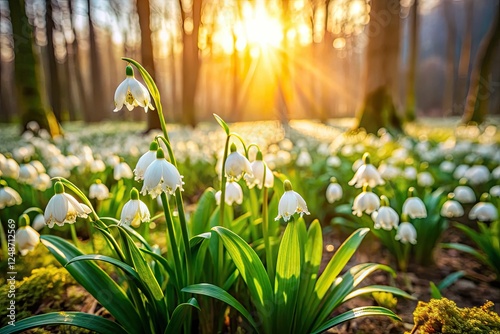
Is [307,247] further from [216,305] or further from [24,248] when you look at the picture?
[24,248]

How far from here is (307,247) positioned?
67.2 inches

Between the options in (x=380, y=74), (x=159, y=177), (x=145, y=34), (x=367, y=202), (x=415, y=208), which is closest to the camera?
(x=159, y=177)

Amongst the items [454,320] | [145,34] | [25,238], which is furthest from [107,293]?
[145,34]

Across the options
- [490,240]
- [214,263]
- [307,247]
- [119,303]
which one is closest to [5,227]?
[119,303]

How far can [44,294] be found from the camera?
189 cm

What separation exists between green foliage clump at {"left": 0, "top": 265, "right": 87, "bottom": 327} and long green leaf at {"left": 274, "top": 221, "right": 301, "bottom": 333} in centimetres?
A: 120

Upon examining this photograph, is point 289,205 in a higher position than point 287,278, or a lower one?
higher

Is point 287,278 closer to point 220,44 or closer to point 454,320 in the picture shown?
point 454,320

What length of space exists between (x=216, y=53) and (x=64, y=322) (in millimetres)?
23691

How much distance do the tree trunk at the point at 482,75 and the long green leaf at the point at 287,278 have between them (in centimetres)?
1037

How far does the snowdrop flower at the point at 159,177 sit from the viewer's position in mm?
1207

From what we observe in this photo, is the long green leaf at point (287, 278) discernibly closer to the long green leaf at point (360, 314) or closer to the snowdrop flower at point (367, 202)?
the long green leaf at point (360, 314)

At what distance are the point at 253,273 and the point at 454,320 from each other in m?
0.73

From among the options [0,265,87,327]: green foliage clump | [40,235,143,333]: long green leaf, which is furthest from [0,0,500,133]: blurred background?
[40,235,143,333]: long green leaf
